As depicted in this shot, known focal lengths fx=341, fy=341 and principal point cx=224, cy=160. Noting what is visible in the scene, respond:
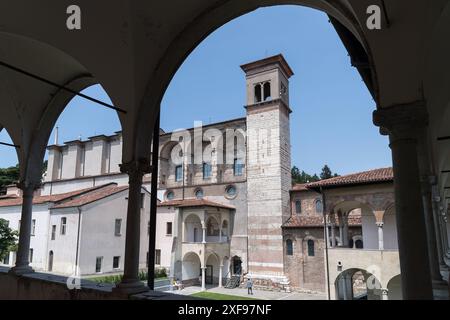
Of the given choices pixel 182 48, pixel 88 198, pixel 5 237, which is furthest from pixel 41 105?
pixel 5 237

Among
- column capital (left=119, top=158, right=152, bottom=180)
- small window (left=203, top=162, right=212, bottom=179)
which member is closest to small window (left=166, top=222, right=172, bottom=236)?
small window (left=203, top=162, right=212, bottom=179)

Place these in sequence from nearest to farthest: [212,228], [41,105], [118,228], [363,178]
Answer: [41,105]
[363,178]
[118,228]
[212,228]

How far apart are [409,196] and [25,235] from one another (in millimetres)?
6908

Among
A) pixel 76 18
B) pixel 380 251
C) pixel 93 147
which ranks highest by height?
pixel 93 147

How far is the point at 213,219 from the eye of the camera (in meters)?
27.8

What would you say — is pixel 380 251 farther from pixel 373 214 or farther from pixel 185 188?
pixel 185 188

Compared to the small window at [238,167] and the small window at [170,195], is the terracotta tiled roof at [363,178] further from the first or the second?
the small window at [170,195]

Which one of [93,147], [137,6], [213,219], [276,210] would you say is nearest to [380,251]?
[276,210]

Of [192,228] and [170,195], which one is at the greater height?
[170,195]

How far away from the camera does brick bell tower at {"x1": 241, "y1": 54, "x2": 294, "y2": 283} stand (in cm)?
2419

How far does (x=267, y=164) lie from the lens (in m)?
25.4

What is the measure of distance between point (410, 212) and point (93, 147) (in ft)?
116

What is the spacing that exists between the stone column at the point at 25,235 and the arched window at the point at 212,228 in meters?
21.3

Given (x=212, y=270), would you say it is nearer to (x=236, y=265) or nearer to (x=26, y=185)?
(x=236, y=265)
